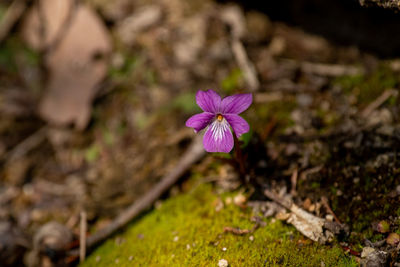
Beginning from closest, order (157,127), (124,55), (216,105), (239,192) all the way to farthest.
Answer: (216,105), (239,192), (157,127), (124,55)

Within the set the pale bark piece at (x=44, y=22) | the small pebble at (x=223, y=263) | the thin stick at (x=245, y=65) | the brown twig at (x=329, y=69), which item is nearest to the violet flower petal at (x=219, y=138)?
the small pebble at (x=223, y=263)

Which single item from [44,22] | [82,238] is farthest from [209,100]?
[44,22]

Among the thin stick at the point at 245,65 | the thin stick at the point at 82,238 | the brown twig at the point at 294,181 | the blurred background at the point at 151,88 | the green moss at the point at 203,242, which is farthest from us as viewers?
the thin stick at the point at 245,65

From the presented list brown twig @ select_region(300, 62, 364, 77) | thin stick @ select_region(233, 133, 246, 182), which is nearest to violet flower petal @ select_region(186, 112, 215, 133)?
thin stick @ select_region(233, 133, 246, 182)

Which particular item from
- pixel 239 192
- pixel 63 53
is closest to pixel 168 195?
pixel 239 192

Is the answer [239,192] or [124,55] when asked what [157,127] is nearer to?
[124,55]

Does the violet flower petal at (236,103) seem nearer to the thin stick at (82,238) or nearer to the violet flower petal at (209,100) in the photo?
the violet flower petal at (209,100)

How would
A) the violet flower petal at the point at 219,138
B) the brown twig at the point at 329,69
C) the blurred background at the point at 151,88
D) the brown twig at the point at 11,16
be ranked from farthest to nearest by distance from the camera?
1. the brown twig at the point at 11,16
2. the brown twig at the point at 329,69
3. the blurred background at the point at 151,88
4. the violet flower petal at the point at 219,138

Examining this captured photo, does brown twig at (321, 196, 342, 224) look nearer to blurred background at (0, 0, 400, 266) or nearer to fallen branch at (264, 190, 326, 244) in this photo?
fallen branch at (264, 190, 326, 244)
